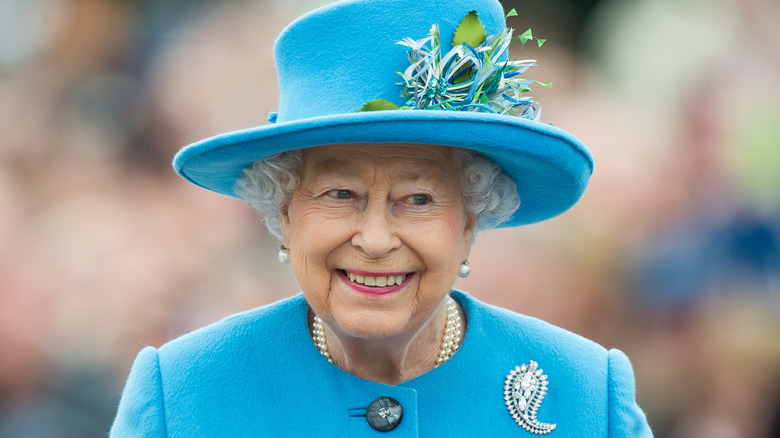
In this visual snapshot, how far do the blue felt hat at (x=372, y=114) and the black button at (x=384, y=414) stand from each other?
0.77 metres

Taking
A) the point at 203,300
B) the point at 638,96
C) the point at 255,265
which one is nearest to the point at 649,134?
the point at 638,96

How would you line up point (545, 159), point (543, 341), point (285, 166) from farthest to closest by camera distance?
point (543, 341) < point (285, 166) < point (545, 159)

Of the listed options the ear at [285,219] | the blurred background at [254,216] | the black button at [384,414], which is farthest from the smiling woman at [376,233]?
the blurred background at [254,216]

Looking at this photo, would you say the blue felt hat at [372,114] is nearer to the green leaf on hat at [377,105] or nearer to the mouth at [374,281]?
the green leaf on hat at [377,105]

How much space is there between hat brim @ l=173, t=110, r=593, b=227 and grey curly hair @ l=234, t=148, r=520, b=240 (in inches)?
1.2

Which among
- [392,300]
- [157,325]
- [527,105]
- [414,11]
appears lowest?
[157,325]

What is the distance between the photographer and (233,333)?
2.85 metres

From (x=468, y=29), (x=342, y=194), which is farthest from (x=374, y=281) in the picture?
(x=468, y=29)

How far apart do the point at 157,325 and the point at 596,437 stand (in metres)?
2.87

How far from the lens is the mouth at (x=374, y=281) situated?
2.51m

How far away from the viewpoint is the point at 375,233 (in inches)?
96.0

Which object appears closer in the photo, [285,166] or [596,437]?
[285,166]

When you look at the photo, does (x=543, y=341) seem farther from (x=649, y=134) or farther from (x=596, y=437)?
(x=649, y=134)

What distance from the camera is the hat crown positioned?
2.48 metres
